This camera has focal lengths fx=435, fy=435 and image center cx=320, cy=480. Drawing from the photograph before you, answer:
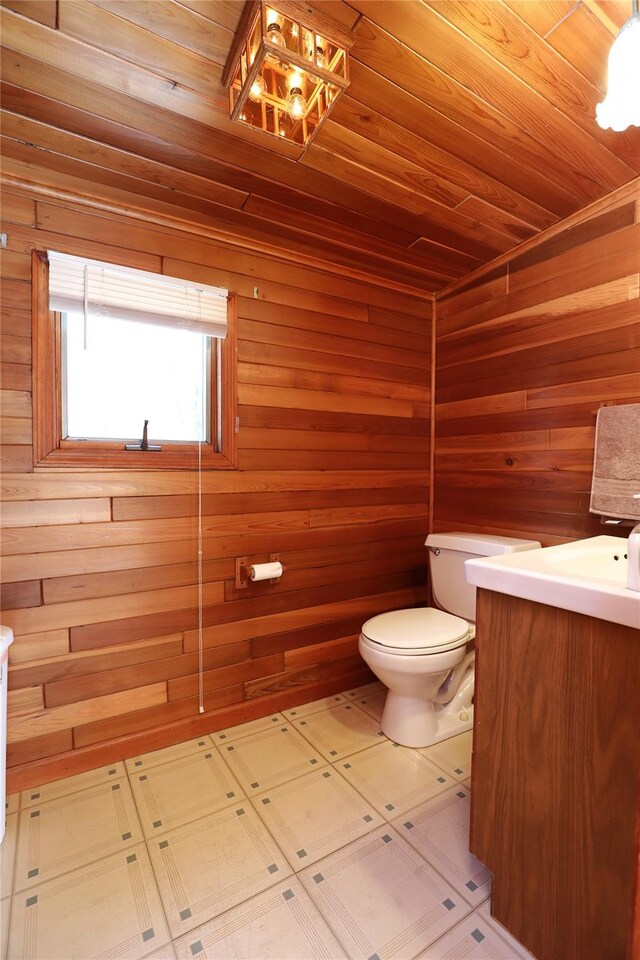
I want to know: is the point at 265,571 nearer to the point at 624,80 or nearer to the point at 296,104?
the point at 296,104

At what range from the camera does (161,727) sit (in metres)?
1.79

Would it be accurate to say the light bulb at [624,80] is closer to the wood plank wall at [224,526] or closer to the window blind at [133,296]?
the wood plank wall at [224,526]

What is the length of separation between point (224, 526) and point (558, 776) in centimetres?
142

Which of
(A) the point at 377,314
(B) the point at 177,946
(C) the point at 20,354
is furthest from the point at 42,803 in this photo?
(A) the point at 377,314

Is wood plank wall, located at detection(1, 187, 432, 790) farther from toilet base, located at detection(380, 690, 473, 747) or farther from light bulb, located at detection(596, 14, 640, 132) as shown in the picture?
light bulb, located at detection(596, 14, 640, 132)

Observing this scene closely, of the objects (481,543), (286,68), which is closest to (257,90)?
(286,68)

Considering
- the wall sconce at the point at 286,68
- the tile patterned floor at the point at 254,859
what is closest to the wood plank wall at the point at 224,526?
the tile patterned floor at the point at 254,859

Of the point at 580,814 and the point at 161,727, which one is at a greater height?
the point at 580,814

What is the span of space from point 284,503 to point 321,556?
1.11 feet

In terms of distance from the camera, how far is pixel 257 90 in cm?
119

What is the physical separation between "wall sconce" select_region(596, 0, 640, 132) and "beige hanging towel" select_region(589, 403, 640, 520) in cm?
88

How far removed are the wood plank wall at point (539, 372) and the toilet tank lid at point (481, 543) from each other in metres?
0.13

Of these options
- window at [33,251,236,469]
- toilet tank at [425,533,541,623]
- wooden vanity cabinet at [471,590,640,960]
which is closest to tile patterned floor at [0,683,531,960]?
wooden vanity cabinet at [471,590,640,960]

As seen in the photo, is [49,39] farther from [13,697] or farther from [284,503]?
[13,697]
